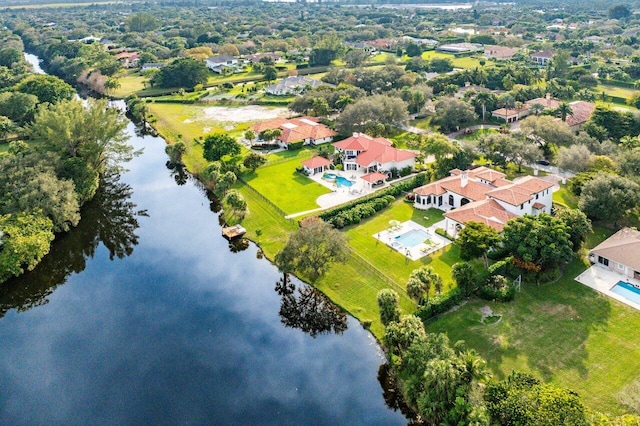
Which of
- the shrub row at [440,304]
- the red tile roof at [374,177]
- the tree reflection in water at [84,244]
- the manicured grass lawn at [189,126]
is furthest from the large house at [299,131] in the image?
the shrub row at [440,304]

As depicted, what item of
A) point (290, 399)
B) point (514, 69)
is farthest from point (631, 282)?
point (514, 69)

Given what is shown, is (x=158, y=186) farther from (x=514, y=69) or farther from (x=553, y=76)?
(x=553, y=76)

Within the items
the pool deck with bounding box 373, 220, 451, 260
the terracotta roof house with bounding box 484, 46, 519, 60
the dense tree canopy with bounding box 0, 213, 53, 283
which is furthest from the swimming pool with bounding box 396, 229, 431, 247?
the terracotta roof house with bounding box 484, 46, 519, 60

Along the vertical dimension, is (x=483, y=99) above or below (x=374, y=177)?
above

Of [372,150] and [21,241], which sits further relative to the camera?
[372,150]

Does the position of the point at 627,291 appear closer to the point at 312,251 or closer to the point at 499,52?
the point at 312,251

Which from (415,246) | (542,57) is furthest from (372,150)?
(542,57)
